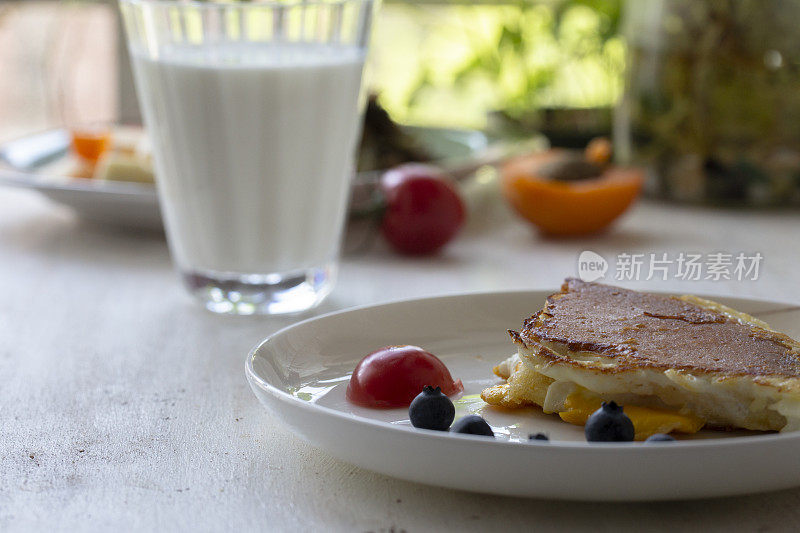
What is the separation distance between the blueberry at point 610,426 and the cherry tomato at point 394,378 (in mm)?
189

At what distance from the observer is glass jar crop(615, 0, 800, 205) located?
174 cm

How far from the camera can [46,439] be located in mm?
918

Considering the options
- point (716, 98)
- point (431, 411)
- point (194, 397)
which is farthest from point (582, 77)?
point (431, 411)

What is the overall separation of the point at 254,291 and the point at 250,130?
0.23 metres

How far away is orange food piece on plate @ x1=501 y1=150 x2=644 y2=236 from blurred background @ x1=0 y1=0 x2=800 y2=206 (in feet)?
0.56

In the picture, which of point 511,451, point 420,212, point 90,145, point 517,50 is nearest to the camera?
point 511,451

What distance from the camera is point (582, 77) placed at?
2568 mm

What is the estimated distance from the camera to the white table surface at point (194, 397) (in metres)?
0.75

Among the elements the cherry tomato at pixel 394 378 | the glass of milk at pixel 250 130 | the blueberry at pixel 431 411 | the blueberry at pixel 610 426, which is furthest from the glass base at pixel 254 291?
the blueberry at pixel 610 426

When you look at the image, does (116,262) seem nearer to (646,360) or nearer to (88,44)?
(646,360)

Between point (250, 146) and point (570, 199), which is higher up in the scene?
point (250, 146)

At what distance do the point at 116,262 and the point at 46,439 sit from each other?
0.76 m

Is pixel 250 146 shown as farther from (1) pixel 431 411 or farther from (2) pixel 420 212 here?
(1) pixel 431 411

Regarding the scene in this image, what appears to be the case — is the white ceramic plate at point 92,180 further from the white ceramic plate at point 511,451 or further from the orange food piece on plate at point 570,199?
the white ceramic plate at point 511,451
